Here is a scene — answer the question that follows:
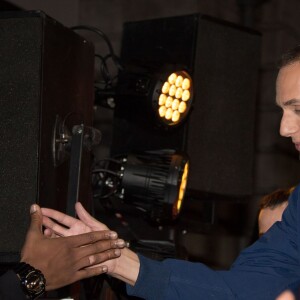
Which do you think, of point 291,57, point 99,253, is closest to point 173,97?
point 291,57

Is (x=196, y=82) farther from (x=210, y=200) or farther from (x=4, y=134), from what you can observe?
(x=4, y=134)

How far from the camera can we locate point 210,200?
2.49m

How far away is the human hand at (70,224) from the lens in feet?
5.36

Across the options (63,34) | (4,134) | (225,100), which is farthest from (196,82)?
(4,134)

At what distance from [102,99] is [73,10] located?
135 cm

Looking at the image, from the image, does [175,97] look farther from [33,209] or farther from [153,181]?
[33,209]

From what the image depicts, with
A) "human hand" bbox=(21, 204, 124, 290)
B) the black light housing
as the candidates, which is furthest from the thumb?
the black light housing

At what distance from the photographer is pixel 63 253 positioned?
5.14ft

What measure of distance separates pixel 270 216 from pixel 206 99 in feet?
1.41

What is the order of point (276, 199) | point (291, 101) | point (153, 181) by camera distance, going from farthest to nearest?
1. point (276, 199)
2. point (153, 181)
3. point (291, 101)

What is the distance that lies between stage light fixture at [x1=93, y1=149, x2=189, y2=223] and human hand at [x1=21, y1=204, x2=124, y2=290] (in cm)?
46

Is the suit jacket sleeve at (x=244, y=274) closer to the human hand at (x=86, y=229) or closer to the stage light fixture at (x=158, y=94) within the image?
the human hand at (x=86, y=229)

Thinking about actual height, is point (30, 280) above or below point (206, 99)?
below

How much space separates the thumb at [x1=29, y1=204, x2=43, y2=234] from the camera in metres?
1.57
